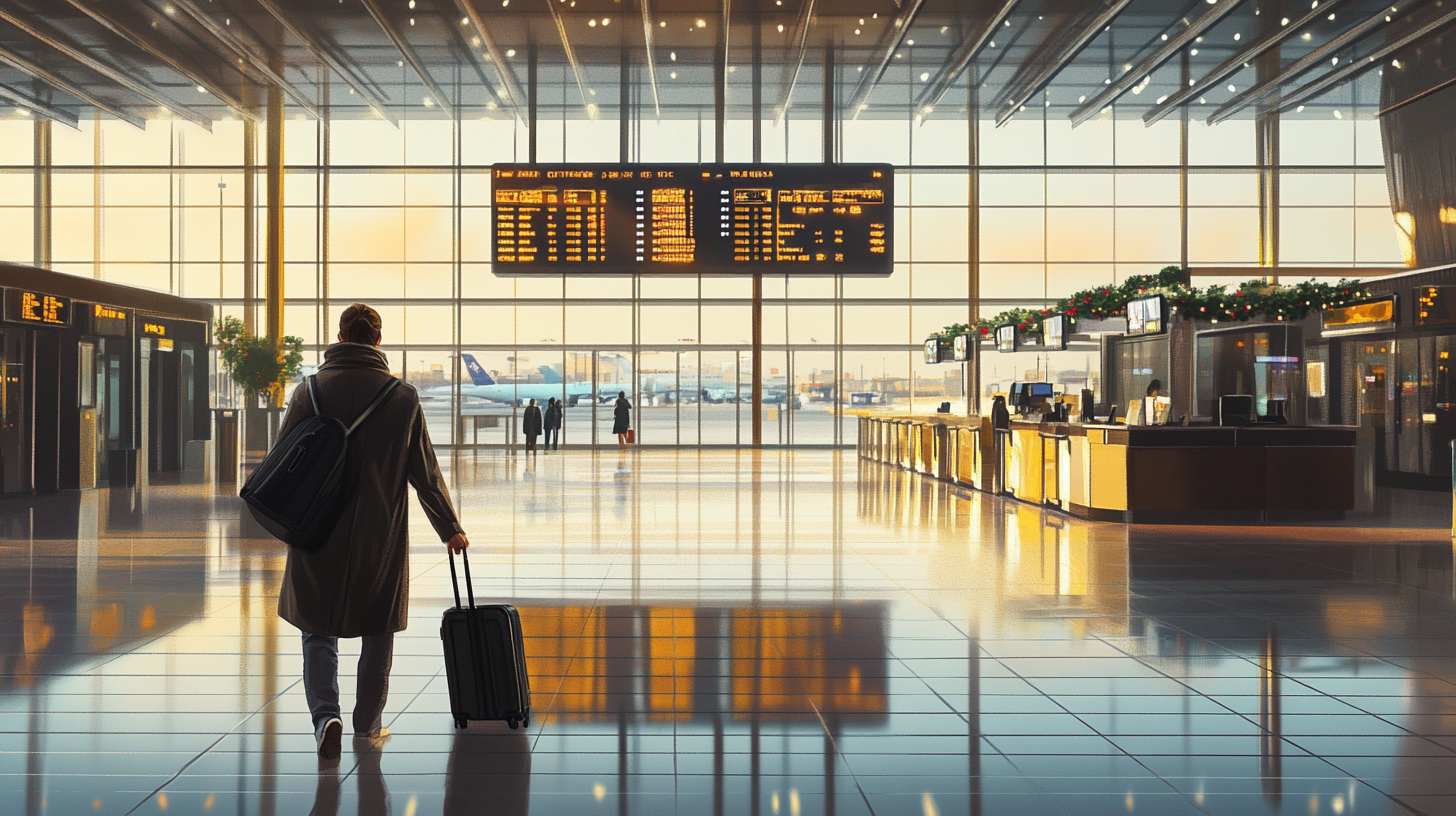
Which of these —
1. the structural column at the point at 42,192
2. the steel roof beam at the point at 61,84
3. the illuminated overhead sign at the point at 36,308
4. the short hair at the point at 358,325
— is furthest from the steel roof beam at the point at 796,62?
the structural column at the point at 42,192

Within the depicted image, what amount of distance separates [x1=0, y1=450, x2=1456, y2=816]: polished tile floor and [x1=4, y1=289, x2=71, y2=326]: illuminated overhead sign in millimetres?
4983

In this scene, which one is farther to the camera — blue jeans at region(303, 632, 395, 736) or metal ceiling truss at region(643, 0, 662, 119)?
metal ceiling truss at region(643, 0, 662, 119)

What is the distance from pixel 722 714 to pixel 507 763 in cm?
82

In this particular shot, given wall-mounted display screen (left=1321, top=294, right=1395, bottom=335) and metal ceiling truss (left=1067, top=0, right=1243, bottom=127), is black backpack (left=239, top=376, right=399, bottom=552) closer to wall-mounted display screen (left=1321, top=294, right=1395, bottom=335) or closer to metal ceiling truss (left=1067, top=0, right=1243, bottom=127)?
wall-mounted display screen (left=1321, top=294, right=1395, bottom=335)

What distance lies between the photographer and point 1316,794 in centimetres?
301

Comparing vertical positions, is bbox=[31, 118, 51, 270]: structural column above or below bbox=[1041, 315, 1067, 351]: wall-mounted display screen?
above

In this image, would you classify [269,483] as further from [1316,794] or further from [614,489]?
[614,489]

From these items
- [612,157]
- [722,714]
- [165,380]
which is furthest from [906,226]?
[722,714]

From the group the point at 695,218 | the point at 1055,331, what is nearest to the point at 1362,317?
the point at 1055,331

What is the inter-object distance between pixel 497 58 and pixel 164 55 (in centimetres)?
507

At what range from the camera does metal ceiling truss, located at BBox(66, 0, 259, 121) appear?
50.9 feet

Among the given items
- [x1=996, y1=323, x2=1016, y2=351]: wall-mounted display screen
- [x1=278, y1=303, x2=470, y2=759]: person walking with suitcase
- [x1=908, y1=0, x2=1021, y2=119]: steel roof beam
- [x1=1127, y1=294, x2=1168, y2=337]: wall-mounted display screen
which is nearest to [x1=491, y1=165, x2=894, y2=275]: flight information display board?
[x1=996, y1=323, x2=1016, y2=351]: wall-mounted display screen

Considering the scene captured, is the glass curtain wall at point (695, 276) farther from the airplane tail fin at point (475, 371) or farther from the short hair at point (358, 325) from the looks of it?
the short hair at point (358, 325)

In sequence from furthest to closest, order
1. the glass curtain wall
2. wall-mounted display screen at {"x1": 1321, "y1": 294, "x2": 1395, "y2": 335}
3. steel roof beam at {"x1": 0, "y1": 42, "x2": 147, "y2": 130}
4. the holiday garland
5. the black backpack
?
the glass curtain wall
steel roof beam at {"x1": 0, "y1": 42, "x2": 147, "y2": 130}
wall-mounted display screen at {"x1": 1321, "y1": 294, "x2": 1395, "y2": 335}
the holiday garland
the black backpack
